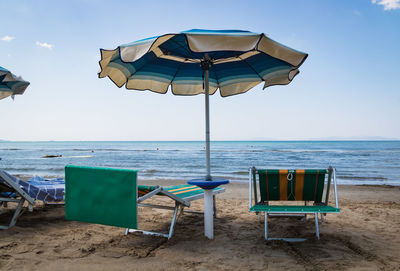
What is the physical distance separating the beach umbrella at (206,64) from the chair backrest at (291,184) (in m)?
0.78

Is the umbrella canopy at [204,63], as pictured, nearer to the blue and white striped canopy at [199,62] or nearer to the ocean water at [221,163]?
the blue and white striped canopy at [199,62]

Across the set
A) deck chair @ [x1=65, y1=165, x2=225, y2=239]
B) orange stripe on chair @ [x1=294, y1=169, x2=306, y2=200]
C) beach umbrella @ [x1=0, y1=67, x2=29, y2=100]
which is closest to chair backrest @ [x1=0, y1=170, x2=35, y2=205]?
deck chair @ [x1=65, y1=165, x2=225, y2=239]

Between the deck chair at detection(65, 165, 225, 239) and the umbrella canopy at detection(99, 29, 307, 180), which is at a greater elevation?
the umbrella canopy at detection(99, 29, 307, 180)

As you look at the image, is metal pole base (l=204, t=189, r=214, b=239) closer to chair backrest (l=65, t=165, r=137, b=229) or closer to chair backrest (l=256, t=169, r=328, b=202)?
chair backrest (l=256, t=169, r=328, b=202)

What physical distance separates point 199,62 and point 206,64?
54 centimetres

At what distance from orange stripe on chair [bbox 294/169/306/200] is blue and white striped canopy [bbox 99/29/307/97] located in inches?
47.2

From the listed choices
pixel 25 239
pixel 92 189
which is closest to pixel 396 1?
pixel 92 189

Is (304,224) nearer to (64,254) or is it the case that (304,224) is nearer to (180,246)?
(180,246)

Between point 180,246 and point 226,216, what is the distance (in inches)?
60.8

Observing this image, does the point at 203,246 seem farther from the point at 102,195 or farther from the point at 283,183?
the point at 283,183

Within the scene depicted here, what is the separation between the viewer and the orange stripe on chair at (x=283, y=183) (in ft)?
11.6

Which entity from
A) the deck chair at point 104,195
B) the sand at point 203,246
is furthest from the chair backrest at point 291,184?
the deck chair at point 104,195

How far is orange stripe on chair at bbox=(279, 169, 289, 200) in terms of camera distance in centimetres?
354

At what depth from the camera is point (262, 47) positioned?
2.55 m
